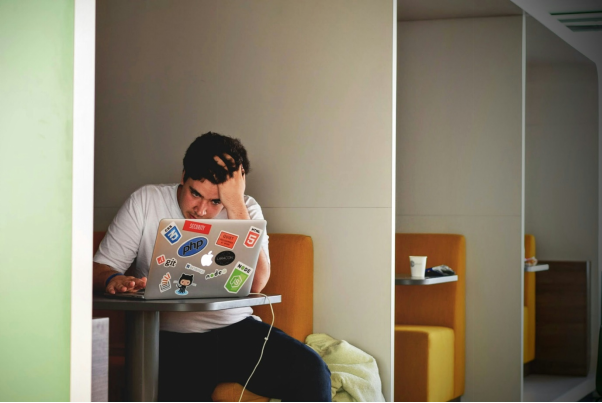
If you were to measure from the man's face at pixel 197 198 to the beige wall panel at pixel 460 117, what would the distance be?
1.91 metres

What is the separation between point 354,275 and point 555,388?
2.57 m

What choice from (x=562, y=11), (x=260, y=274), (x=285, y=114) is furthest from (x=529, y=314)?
(x=260, y=274)

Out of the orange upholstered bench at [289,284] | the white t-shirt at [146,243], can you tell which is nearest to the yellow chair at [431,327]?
the orange upholstered bench at [289,284]

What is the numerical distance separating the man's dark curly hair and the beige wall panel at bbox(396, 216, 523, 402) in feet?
5.42

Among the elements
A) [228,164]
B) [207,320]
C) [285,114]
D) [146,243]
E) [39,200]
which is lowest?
[207,320]

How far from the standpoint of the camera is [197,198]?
9.43 feet

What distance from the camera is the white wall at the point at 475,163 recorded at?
4.29m

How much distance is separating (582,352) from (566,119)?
1910mm

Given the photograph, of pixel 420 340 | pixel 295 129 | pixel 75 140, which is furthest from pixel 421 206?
pixel 75 140

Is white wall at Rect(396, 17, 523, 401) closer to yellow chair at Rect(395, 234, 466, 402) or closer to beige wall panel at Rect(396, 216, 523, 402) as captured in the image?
beige wall panel at Rect(396, 216, 523, 402)

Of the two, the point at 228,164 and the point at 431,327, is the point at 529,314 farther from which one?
the point at 228,164

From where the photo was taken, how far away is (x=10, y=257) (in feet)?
6.12

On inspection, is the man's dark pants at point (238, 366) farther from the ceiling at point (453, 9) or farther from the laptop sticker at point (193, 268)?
the ceiling at point (453, 9)

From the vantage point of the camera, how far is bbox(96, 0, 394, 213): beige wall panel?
3.22 metres
